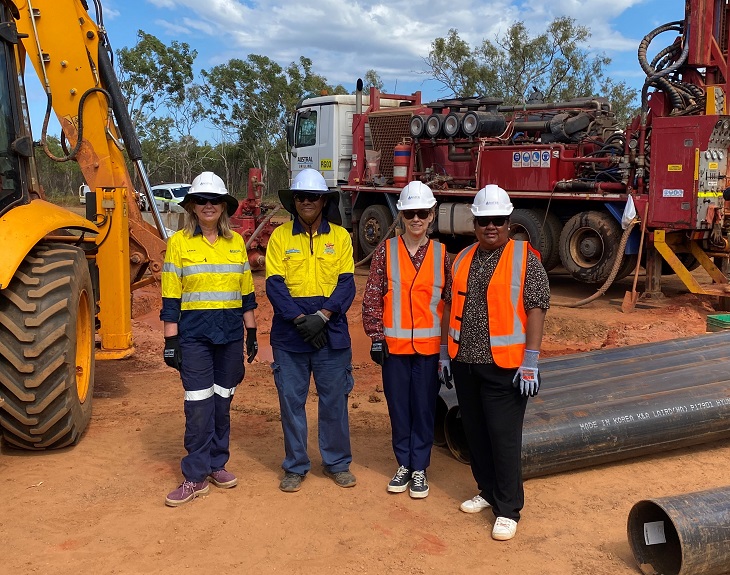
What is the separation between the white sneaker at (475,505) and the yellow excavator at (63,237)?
2536 millimetres

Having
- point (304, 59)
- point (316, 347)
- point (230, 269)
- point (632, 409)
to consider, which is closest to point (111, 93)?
point (230, 269)

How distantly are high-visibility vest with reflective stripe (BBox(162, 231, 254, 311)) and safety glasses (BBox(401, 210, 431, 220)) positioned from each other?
1.06m

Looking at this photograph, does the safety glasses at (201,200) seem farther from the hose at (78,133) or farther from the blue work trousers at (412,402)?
the hose at (78,133)

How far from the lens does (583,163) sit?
12539 mm

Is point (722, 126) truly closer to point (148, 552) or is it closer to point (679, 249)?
point (679, 249)

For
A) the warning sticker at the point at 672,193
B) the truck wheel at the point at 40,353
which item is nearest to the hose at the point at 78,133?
the truck wheel at the point at 40,353

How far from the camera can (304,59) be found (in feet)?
131

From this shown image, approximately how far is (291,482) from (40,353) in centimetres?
172

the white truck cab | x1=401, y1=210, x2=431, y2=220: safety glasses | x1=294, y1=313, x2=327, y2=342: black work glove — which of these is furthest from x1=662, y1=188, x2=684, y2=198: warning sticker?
x1=294, y1=313, x2=327, y2=342: black work glove

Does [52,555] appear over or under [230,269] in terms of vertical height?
under

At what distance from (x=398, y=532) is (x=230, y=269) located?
1.78 metres

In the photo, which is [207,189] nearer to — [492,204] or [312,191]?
[312,191]

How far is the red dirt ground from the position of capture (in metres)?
3.96

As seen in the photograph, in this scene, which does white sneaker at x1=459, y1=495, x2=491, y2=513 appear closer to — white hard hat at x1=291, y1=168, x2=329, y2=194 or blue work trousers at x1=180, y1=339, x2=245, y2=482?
blue work trousers at x1=180, y1=339, x2=245, y2=482
